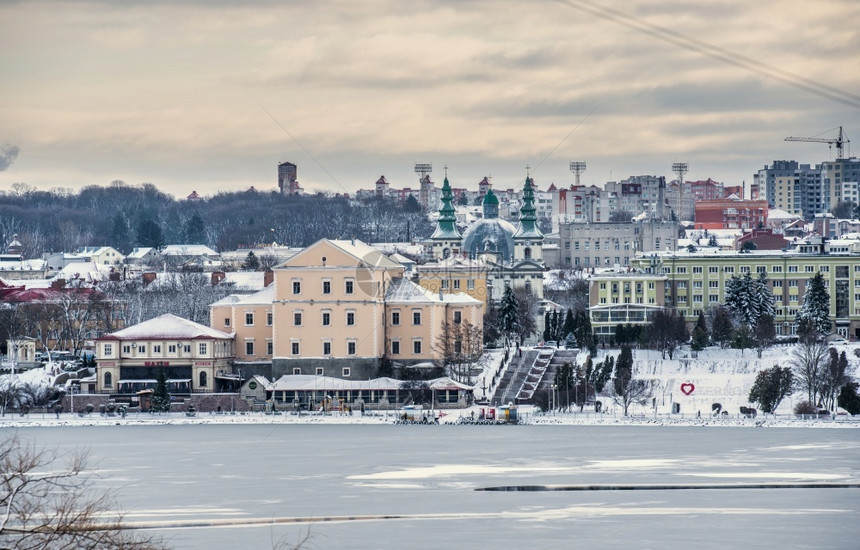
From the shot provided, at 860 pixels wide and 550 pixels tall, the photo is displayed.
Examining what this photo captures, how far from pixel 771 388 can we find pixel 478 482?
24.7 m

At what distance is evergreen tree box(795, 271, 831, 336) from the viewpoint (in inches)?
3263

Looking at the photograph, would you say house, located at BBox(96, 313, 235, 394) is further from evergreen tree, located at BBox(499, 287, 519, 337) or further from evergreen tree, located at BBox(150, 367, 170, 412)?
evergreen tree, located at BBox(499, 287, 519, 337)

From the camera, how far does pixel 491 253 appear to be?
104938mm

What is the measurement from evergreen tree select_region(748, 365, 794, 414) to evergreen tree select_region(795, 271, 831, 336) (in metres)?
13.2

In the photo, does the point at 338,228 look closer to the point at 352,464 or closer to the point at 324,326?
the point at 324,326

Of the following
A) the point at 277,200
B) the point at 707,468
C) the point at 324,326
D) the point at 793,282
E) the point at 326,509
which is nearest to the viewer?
the point at 326,509

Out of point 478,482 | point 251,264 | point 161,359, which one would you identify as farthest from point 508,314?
point 251,264

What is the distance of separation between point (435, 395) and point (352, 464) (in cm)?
2066

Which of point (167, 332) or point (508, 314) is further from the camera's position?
point (508, 314)

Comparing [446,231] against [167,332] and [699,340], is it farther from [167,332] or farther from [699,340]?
[167,332]

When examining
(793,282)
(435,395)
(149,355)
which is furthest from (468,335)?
(793,282)

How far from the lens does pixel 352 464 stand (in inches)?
1930

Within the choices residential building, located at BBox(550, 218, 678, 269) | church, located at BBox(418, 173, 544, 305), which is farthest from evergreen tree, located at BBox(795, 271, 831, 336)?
residential building, located at BBox(550, 218, 678, 269)

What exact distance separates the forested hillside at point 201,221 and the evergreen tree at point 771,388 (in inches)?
3389
